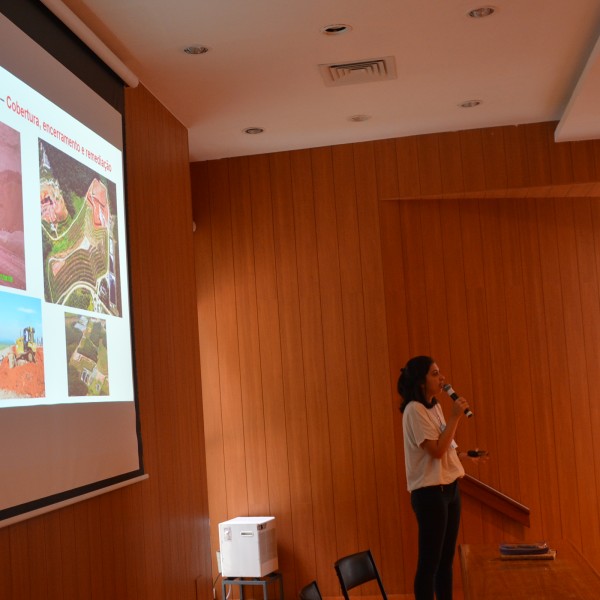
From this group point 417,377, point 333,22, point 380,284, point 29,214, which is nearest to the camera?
point 29,214

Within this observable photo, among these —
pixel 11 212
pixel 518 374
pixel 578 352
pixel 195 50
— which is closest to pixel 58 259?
pixel 11 212

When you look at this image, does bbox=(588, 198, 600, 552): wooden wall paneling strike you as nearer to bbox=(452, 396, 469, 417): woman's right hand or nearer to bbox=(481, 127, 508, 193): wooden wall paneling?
bbox=(481, 127, 508, 193): wooden wall paneling

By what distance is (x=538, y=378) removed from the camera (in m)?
6.13

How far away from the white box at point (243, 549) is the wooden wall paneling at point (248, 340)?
0.37 meters

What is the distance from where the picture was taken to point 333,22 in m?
4.06

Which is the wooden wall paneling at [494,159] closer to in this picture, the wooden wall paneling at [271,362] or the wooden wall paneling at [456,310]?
the wooden wall paneling at [456,310]

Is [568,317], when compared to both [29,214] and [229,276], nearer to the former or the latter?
[229,276]

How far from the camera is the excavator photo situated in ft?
9.34

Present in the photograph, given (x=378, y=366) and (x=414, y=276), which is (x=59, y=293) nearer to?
(x=378, y=366)

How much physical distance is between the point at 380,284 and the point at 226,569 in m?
2.23

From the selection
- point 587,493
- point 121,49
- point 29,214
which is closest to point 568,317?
point 587,493

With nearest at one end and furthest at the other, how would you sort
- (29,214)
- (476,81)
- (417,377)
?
(29,214)
(417,377)
(476,81)

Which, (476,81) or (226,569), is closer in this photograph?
(476,81)

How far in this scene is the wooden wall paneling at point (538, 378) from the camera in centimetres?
603
